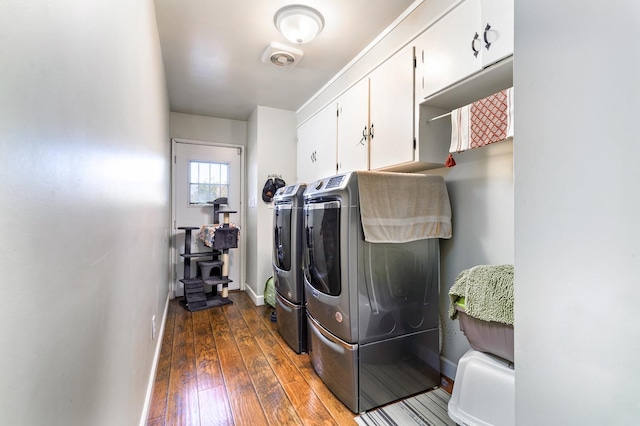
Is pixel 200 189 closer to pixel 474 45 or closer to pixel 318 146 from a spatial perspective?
pixel 318 146

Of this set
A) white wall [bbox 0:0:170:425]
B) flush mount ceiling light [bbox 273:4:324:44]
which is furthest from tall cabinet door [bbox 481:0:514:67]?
white wall [bbox 0:0:170:425]

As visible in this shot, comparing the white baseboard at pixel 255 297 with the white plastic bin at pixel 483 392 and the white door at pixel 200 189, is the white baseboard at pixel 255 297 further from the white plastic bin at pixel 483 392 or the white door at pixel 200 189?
the white plastic bin at pixel 483 392

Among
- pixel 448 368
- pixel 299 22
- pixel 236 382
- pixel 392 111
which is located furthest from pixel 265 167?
pixel 448 368

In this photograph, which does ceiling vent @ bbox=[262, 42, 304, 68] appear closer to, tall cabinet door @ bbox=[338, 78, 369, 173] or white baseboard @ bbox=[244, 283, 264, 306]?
tall cabinet door @ bbox=[338, 78, 369, 173]

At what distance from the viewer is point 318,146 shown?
10.2ft

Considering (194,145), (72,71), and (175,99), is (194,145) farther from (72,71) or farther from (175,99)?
(72,71)

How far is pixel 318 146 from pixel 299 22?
4.34 feet

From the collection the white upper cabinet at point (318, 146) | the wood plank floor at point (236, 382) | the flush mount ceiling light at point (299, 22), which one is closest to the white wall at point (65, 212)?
the wood plank floor at point (236, 382)

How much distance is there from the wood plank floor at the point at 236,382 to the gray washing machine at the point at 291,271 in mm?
153

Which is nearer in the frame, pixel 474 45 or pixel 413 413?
pixel 474 45

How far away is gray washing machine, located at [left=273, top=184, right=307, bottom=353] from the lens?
238 centimetres

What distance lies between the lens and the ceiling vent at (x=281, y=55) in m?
2.30

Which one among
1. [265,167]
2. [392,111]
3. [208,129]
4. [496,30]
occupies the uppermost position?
[208,129]

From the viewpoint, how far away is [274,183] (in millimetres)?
3627
